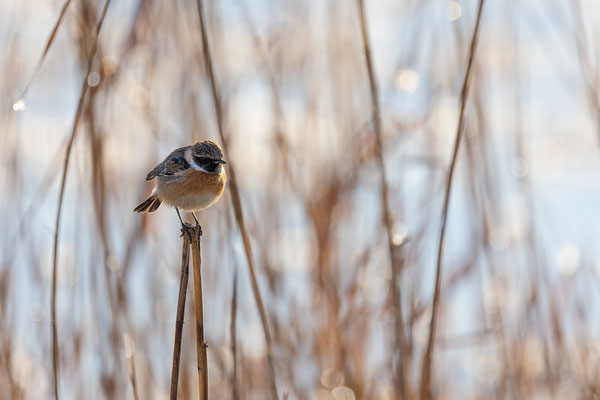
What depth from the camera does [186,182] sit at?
6.92ft

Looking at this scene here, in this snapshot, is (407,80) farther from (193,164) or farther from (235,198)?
(235,198)

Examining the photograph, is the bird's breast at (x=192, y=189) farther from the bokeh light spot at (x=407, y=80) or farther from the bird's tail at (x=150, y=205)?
the bokeh light spot at (x=407, y=80)

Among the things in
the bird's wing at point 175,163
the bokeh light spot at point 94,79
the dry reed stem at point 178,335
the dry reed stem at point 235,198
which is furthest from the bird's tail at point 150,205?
the dry reed stem at point 178,335

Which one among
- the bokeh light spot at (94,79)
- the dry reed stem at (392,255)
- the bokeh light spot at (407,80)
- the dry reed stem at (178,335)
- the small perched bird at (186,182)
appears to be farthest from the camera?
the bokeh light spot at (407,80)

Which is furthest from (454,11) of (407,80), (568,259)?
(568,259)

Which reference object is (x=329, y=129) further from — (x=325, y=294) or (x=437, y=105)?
(x=325, y=294)

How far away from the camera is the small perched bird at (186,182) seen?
2.10 m

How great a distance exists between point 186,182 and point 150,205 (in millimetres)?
181

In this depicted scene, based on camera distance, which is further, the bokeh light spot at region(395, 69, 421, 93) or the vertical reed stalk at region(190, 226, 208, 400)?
the bokeh light spot at region(395, 69, 421, 93)

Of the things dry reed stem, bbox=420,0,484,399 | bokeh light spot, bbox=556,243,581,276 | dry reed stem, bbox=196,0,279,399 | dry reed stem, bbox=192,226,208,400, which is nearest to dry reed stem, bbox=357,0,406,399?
dry reed stem, bbox=420,0,484,399

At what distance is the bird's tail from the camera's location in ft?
7.19

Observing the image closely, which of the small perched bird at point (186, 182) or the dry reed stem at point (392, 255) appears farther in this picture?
the small perched bird at point (186, 182)

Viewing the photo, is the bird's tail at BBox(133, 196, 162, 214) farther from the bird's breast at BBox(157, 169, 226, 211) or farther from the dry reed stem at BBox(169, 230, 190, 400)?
the dry reed stem at BBox(169, 230, 190, 400)

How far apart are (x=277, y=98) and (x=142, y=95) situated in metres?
0.43
